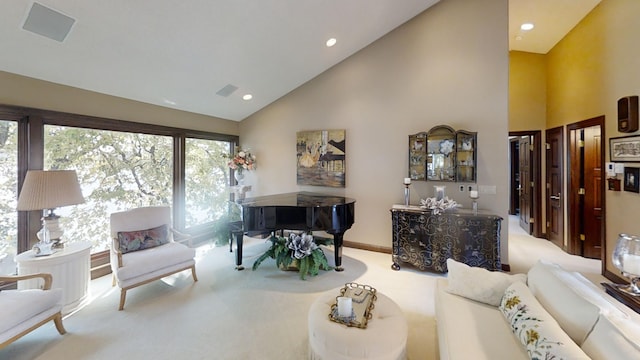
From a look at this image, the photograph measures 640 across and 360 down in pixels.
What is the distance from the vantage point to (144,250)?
3.39m

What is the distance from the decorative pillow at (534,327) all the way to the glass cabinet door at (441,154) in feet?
8.09

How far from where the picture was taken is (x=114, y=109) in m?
3.89

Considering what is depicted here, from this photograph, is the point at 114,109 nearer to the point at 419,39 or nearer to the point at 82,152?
the point at 82,152

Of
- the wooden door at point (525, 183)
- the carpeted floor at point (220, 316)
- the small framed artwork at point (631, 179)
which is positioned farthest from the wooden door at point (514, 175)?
the small framed artwork at point (631, 179)

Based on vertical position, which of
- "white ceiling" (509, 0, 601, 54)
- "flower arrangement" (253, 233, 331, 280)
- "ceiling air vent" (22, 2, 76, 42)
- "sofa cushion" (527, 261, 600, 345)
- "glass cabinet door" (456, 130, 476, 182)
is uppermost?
"white ceiling" (509, 0, 601, 54)

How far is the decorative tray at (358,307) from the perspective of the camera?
1.87 m

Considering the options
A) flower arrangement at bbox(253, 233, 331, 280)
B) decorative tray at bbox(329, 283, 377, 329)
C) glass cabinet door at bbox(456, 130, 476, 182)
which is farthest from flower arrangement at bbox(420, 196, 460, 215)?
decorative tray at bbox(329, 283, 377, 329)

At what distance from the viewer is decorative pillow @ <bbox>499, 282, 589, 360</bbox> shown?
47.6 inches

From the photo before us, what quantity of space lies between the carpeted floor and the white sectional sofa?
62cm

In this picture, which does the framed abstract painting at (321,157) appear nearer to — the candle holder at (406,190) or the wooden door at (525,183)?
the candle holder at (406,190)

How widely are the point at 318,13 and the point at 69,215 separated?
4.36 m

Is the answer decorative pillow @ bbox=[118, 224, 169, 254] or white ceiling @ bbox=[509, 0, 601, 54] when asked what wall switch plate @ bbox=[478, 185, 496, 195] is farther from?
decorative pillow @ bbox=[118, 224, 169, 254]

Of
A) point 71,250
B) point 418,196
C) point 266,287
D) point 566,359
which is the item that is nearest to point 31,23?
point 71,250

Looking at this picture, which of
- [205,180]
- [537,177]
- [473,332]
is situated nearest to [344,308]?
[473,332]
